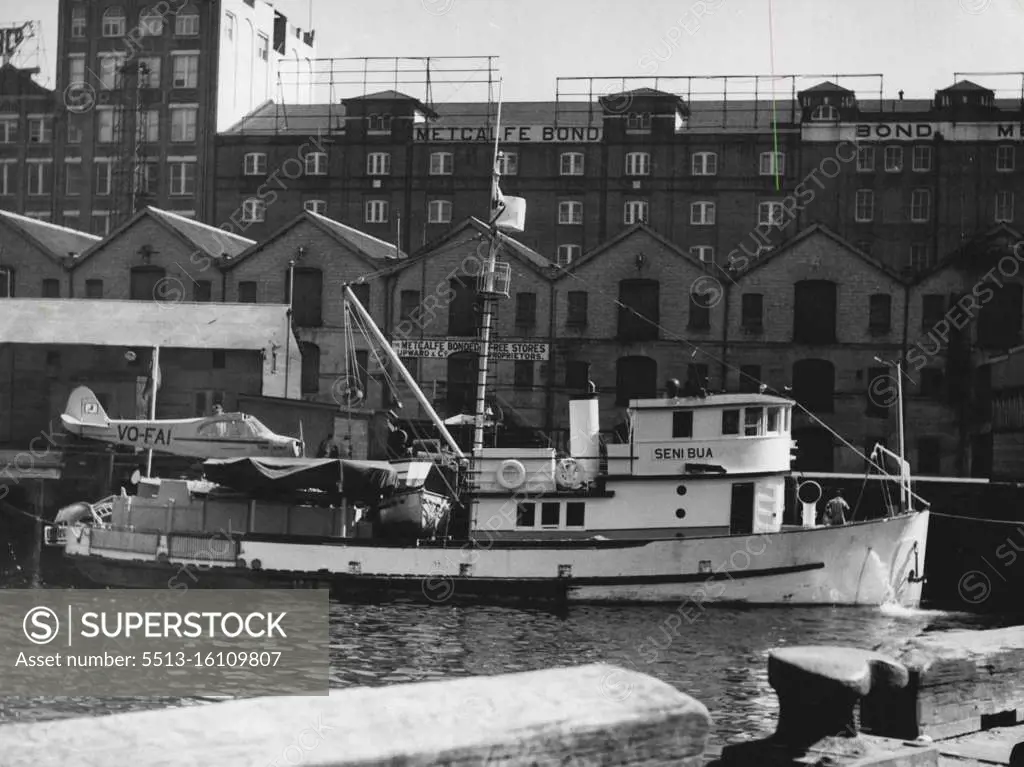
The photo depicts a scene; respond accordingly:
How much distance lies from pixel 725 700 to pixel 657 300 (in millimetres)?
32890

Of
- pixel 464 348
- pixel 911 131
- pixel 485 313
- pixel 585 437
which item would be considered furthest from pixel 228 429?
pixel 911 131

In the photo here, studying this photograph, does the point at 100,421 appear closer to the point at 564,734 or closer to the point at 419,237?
the point at 419,237

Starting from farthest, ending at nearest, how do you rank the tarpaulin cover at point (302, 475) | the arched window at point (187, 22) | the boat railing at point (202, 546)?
the arched window at point (187, 22) → the boat railing at point (202, 546) → the tarpaulin cover at point (302, 475)

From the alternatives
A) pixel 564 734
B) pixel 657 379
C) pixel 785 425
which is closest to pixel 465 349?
pixel 657 379

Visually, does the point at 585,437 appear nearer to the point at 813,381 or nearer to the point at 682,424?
the point at 682,424

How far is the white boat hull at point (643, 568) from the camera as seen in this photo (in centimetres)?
3238

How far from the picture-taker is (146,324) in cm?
5275

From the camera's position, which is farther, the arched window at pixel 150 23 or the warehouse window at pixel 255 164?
the arched window at pixel 150 23

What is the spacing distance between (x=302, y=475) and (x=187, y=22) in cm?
4444

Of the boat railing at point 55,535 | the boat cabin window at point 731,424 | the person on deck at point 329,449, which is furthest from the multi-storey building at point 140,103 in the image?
the boat cabin window at point 731,424

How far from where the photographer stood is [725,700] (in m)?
20.1

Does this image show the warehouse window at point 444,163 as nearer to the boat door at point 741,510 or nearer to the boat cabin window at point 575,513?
the boat cabin window at point 575,513

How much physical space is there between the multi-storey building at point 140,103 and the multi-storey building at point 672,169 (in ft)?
7.41

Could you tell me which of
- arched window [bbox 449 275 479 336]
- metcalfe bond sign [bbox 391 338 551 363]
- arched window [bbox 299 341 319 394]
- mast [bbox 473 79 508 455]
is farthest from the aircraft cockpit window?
arched window [bbox 449 275 479 336]
